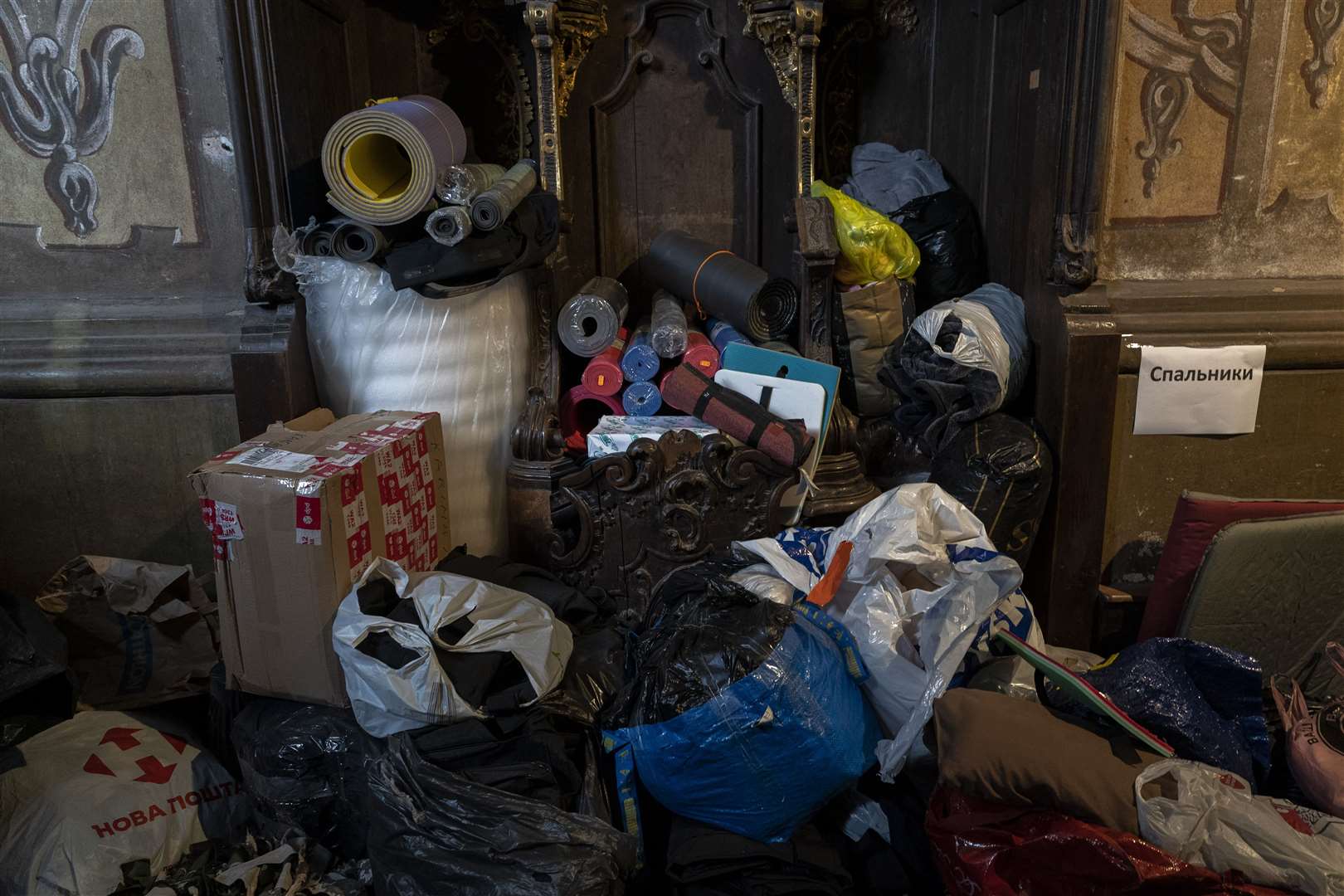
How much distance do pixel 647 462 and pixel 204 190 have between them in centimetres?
132

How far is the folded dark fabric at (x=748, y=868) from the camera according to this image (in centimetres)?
163

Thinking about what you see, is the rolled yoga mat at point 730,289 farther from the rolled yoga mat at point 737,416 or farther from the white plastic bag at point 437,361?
the white plastic bag at point 437,361

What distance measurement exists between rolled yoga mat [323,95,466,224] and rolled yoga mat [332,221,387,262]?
0.07 feet

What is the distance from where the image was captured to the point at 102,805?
1712 mm

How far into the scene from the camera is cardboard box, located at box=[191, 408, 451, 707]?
1734mm

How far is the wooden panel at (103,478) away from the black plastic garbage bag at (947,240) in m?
2.05

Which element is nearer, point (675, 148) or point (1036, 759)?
point (1036, 759)

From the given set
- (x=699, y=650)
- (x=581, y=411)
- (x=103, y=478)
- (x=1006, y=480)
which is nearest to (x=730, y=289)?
(x=581, y=411)

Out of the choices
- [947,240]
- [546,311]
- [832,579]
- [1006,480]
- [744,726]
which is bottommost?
[744,726]

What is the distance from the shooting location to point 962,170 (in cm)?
285

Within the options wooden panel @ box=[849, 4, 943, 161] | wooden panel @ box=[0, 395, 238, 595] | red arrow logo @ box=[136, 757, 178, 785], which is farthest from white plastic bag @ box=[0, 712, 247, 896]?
wooden panel @ box=[849, 4, 943, 161]

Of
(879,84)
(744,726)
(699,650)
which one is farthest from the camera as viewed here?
(879,84)

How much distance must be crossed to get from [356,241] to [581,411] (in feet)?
2.61

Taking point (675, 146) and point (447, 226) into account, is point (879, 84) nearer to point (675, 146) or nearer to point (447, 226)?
point (675, 146)
